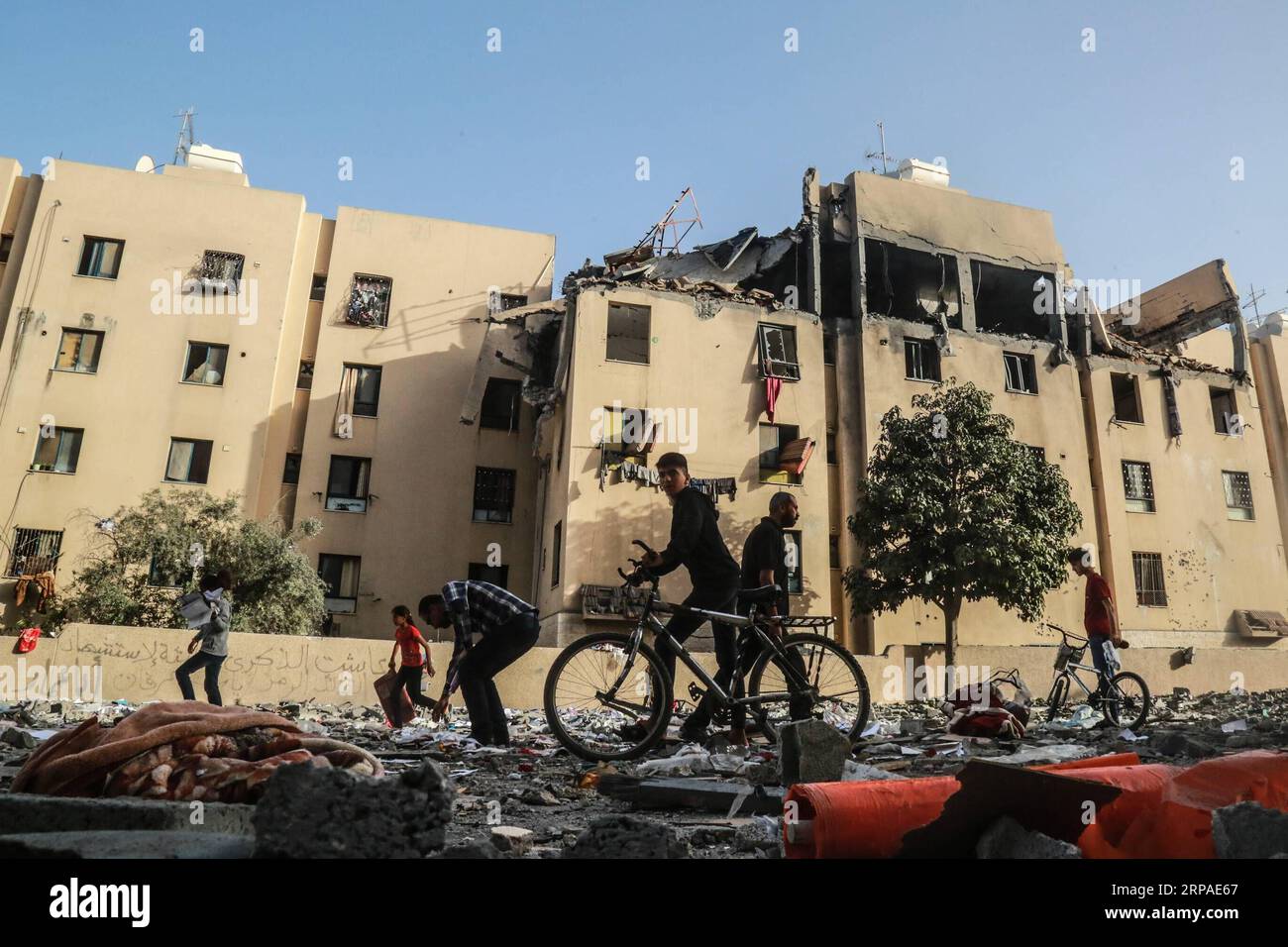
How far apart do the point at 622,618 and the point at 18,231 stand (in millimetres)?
22645

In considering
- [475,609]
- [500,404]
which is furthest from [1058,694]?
[500,404]

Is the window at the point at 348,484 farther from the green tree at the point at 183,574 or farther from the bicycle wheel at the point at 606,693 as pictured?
the bicycle wheel at the point at 606,693

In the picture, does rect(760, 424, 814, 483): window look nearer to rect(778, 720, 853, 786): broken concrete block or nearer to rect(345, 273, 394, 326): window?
rect(345, 273, 394, 326): window

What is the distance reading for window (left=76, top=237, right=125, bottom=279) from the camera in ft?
84.3

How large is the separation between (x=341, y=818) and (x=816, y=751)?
280 cm

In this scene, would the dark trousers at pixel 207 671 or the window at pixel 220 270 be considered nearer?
the dark trousers at pixel 207 671

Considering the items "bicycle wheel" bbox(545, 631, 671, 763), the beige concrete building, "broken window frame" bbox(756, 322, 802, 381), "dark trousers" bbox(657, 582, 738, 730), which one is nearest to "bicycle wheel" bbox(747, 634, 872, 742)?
"dark trousers" bbox(657, 582, 738, 730)

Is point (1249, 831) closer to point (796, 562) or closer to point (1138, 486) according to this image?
point (796, 562)

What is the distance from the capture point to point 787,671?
18.6ft

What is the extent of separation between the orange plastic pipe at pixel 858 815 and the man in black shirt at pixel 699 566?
3026 millimetres

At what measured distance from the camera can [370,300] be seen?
2734 cm

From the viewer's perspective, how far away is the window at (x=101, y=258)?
84.3ft

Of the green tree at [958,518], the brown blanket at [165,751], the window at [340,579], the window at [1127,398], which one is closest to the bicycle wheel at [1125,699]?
the brown blanket at [165,751]
